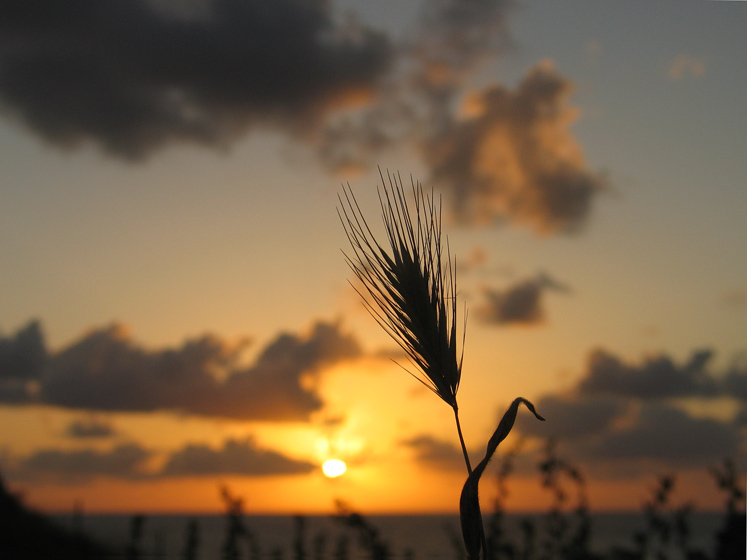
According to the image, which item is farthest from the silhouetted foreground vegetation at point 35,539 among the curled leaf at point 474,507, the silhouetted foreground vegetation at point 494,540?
the curled leaf at point 474,507

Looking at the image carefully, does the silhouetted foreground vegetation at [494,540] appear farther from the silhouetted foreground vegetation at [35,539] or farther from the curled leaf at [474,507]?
the curled leaf at [474,507]

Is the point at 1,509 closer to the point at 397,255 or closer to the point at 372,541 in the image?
the point at 372,541

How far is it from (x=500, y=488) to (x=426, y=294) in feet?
6.85

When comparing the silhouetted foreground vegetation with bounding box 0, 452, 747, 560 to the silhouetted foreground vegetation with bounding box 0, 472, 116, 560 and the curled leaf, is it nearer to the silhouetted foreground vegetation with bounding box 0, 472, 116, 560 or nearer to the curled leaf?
the silhouetted foreground vegetation with bounding box 0, 472, 116, 560

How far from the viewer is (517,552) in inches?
117

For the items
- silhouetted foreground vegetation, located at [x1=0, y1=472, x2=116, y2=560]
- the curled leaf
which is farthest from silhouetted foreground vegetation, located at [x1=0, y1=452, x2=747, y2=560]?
the curled leaf

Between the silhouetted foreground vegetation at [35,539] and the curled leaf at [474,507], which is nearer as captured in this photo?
the curled leaf at [474,507]

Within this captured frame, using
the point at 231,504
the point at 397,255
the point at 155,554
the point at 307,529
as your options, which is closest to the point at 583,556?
the point at 307,529

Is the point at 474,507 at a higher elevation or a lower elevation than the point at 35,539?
higher

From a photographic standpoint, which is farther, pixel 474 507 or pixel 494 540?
pixel 494 540

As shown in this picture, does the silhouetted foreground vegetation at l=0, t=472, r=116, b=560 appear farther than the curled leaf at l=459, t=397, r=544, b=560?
Yes

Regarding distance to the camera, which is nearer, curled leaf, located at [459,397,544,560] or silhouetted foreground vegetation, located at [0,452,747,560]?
curled leaf, located at [459,397,544,560]

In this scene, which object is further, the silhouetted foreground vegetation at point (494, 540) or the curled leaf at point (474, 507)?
the silhouetted foreground vegetation at point (494, 540)

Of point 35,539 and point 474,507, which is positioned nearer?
point 474,507
